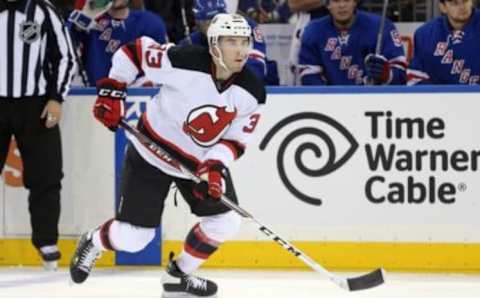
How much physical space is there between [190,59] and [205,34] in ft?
3.39

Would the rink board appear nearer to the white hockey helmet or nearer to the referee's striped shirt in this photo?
the referee's striped shirt

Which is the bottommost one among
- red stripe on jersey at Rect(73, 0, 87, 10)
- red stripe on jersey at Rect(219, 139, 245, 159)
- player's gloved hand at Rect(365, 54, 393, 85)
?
red stripe on jersey at Rect(219, 139, 245, 159)

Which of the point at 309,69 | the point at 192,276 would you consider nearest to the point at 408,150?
the point at 309,69

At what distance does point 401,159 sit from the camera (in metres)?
5.40

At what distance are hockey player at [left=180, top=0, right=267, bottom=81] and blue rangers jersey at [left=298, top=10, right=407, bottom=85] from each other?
21 cm

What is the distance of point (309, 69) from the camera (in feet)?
19.0

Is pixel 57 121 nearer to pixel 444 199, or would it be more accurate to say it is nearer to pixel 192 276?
pixel 192 276

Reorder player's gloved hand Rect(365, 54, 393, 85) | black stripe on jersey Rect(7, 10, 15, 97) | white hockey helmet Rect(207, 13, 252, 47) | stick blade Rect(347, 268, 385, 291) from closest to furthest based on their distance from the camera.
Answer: white hockey helmet Rect(207, 13, 252, 47) < stick blade Rect(347, 268, 385, 291) < black stripe on jersey Rect(7, 10, 15, 97) < player's gloved hand Rect(365, 54, 393, 85)

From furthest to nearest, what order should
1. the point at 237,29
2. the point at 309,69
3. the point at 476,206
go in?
the point at 309,69 < the point at 476,206 < the point at 237,29

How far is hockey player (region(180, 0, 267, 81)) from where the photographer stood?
220 inches

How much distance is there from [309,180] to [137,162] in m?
0.95

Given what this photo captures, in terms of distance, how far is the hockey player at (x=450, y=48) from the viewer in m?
5.63

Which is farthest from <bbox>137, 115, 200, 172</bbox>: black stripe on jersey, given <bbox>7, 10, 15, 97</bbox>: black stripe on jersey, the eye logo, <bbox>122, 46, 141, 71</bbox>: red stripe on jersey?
<bbox>7, 10, 15, 97</bbox>: black stripe on jersey

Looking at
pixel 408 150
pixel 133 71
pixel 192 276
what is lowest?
pixel 192 276
